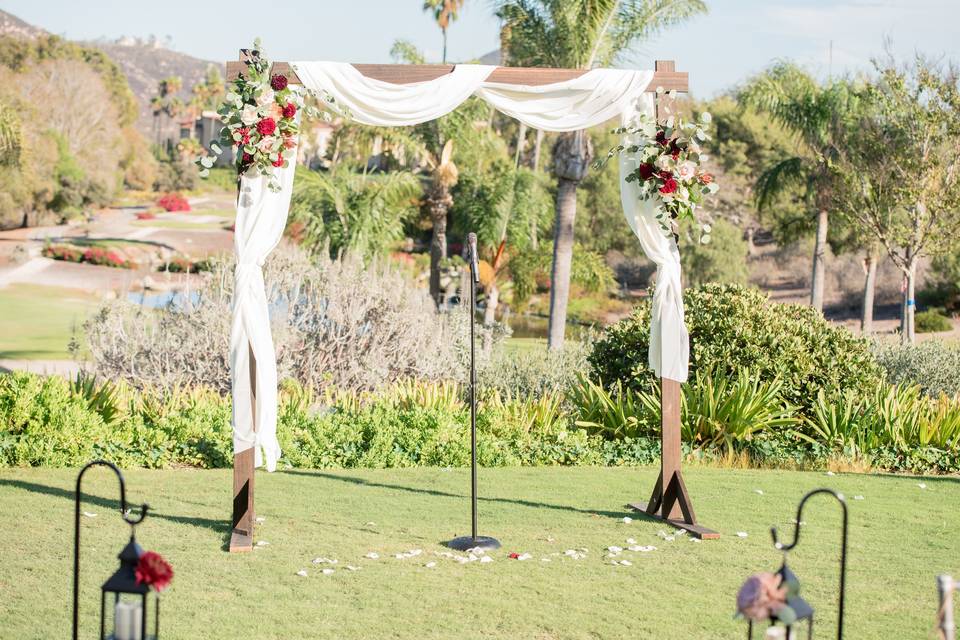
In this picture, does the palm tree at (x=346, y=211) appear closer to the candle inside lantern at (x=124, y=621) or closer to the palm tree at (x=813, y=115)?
the palm tree at (x=813, y=115)

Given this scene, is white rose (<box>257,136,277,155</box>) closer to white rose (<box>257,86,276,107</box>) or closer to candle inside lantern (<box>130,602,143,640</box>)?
white rose (<box>257,86,276,107</box>)

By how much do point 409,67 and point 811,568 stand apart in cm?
408

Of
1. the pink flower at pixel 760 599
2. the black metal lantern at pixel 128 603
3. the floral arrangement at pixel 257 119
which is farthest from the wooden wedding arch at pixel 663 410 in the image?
the pink flower at pixel 760 599

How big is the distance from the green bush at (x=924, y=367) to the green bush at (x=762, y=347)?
2458 mm

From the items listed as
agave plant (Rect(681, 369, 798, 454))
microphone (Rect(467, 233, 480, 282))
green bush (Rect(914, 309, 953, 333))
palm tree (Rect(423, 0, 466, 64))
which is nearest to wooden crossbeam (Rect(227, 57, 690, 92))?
microphone (Rect(467, 233, 480, 282))

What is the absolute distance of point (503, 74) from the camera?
704 centimetres

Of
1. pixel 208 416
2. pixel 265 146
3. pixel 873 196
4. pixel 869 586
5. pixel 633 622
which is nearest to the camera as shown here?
pixel 633 622

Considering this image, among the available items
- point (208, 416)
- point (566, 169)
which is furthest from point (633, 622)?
point (566, 169)

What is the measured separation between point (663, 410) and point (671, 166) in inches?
66.9

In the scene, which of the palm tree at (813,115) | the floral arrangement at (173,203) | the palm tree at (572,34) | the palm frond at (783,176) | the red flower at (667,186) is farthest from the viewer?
the floral arrangement at (173,203)

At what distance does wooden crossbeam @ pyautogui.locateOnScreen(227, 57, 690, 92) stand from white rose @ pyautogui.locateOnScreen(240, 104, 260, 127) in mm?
404

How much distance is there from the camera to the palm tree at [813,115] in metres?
25.4

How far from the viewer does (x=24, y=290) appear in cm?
3950

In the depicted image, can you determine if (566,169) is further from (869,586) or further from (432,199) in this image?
(869,586)
